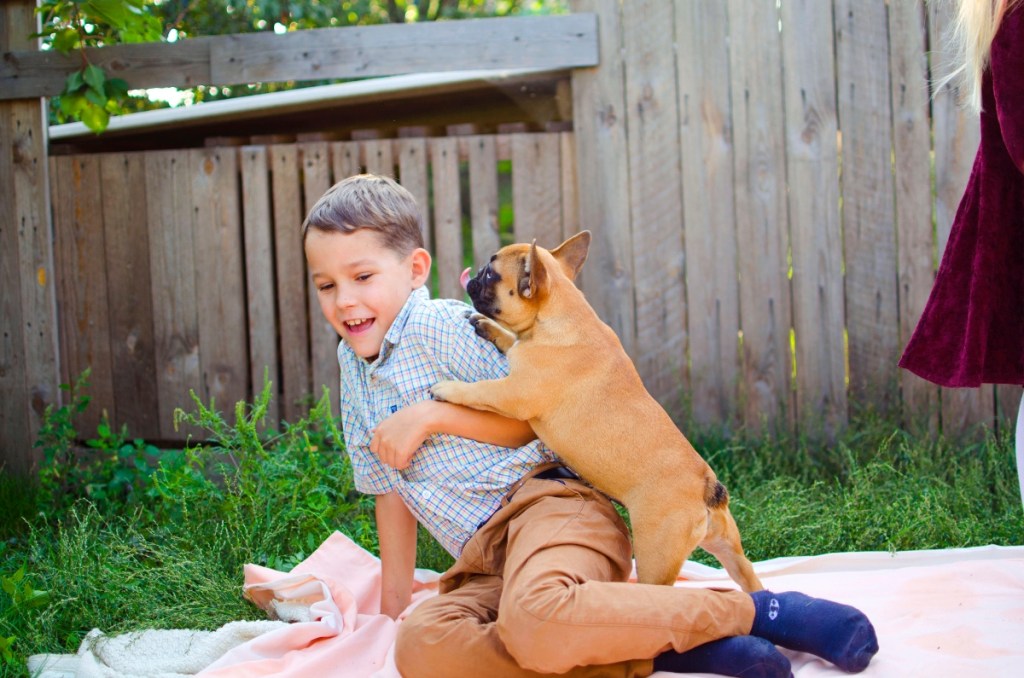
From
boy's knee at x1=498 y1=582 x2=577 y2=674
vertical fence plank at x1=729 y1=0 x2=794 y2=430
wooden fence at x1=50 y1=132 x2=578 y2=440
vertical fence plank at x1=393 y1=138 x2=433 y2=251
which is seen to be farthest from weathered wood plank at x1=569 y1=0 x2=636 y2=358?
boy's knee at x1=498 y1=582 x2=577 y2=674

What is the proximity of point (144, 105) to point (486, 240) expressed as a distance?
4.40 meters

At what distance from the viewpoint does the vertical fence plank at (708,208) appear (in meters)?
5.41

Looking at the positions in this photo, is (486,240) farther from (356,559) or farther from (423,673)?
(423,673)

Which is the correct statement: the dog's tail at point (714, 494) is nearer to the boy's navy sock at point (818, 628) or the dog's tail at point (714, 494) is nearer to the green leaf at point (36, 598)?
the boy's navy sock at point (818, 628)

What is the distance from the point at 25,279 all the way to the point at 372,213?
3.19 metres

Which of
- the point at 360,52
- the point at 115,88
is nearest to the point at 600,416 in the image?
the point at 360,52

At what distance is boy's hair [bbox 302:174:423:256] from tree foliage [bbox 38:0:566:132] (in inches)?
95.9

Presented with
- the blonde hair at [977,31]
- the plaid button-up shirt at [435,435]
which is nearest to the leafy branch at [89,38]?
the plaid button-up shirt at [435,435]

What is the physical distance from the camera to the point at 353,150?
571cm

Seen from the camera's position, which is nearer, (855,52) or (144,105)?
(855,52)

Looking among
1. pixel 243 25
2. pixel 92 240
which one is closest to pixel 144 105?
pixel 243 25

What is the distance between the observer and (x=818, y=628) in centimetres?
286

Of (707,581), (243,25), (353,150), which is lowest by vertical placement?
(707,581)

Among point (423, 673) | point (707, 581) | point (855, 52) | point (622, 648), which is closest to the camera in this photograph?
point (622, 648)
